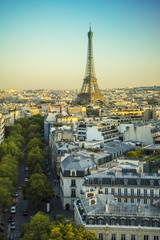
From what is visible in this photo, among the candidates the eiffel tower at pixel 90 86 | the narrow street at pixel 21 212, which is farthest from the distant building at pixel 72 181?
the eiffel tower at pixel 90 86

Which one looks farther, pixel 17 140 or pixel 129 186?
pixel 17 140

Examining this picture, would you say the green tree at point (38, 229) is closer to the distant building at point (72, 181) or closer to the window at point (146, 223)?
the window at point (146, 223)

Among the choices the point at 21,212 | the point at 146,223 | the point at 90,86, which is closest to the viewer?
the point at 146,223

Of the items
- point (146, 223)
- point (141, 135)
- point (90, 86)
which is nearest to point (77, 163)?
point (146, 223)

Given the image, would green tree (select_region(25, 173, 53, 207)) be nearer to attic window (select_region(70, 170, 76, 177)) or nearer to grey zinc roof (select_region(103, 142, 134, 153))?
attic window (select_region(70, 170, 76, 177))

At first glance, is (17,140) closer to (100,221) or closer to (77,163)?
(77,163)
